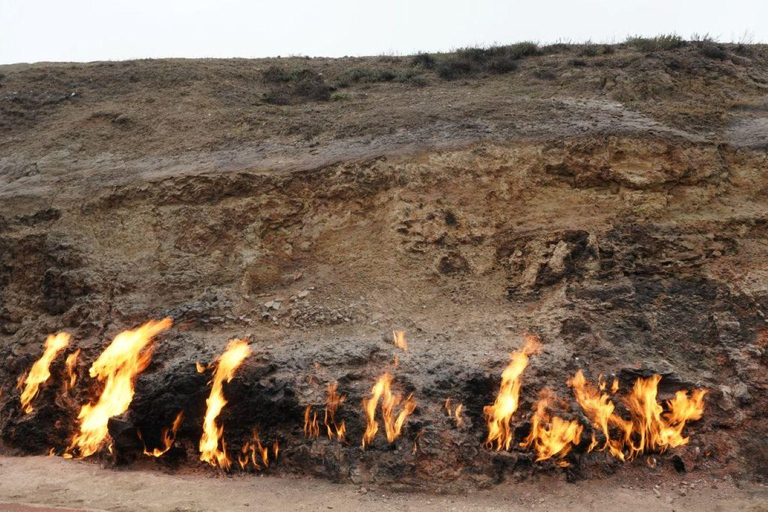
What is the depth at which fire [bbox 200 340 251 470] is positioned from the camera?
24.8 ft

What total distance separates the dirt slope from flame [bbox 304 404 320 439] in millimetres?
160

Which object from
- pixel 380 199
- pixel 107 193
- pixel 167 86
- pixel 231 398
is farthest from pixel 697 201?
pixel 167 86

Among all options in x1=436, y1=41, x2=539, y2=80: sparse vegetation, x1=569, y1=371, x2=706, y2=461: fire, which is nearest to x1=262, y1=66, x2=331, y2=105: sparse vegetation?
x1=436, y1=41, x2=539, y2=80: sparse vegetation

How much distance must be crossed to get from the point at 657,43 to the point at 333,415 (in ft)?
40.7

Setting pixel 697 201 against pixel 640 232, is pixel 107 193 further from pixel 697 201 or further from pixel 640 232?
pixel 697 201

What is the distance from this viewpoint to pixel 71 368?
8734 mm

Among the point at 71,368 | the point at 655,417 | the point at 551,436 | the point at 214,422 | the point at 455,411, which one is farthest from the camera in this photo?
the point at 71,368

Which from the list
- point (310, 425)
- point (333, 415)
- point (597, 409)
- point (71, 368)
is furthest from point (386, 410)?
point (71, 368)

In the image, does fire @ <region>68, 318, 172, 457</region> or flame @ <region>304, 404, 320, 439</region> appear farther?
fire @ <region>68, 318, 172, 457</region>

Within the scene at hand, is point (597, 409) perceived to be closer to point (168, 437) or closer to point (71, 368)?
point (168, 437)

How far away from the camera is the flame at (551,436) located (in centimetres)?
711

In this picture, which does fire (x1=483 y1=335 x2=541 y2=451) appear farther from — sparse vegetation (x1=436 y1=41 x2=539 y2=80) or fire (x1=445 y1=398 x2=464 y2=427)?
sparse vegetation (x1=436 y1=41 x2=539 y2=80)

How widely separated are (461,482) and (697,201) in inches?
228

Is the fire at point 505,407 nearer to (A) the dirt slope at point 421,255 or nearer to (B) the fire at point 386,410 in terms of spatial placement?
(A) the dirt slope at point 421,255
